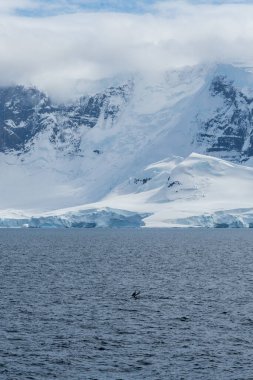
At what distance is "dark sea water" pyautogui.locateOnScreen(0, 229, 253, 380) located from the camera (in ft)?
202

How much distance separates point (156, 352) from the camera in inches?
2608

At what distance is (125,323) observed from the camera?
77938mm

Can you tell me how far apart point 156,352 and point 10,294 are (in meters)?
34.0

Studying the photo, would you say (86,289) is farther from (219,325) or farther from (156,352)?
(156,352)

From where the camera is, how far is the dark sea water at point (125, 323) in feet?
202

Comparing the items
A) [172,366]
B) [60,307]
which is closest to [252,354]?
[172,366]

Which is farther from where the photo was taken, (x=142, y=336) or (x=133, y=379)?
(x=142, y=336)

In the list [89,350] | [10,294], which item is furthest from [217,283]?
[89,350]

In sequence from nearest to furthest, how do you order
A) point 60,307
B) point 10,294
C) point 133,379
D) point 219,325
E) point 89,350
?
1. point 133,379
2. point 89,350
3. point 219,325
4. point 60,307
5. point 10,294

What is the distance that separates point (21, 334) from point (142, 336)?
33.4 ft

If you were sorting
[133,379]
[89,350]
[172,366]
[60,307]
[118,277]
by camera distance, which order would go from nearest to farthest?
[133,379] < [172,366] < [89,350] < [60,307] < [118,277]

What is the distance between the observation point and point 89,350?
217ft

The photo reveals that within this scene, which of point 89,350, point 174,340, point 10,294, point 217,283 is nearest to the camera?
point 89,350

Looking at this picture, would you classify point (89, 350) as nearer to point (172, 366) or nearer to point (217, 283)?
point (172, 366)
